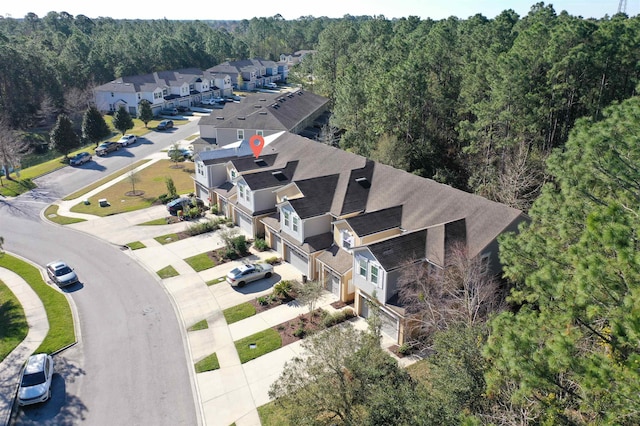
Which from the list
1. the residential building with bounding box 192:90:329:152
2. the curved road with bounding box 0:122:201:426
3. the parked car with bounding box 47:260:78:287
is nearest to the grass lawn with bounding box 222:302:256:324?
the curved road with bounding box 0:122:201:426

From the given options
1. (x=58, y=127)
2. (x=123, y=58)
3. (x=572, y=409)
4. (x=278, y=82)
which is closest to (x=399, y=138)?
(x=572, y=409)

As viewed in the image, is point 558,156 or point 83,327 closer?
point 558,156

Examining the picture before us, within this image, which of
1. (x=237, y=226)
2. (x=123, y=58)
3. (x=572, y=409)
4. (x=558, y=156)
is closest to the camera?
(x=572, y=409)

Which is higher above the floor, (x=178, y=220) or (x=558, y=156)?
(x=558, y=156)

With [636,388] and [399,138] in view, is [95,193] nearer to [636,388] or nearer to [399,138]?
[399,138]

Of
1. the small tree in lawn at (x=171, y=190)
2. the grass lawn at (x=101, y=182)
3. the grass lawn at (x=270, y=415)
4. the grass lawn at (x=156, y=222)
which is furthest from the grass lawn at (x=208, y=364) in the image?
the grass lawn at (x=101, y=182)

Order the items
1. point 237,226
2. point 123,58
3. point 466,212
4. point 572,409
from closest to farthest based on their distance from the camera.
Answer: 1. point 572,409
2. point 466,212
3. point 237,226
4. point 123,58
